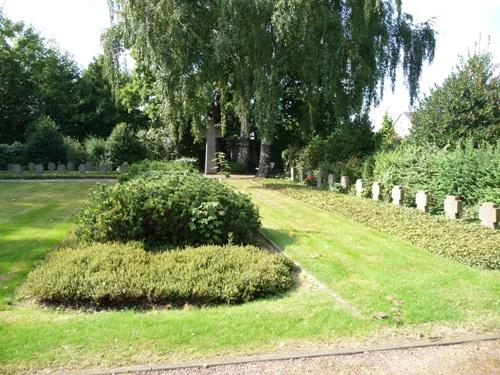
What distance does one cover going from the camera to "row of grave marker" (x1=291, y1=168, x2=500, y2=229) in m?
9.09

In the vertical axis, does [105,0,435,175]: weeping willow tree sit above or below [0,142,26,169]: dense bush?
above

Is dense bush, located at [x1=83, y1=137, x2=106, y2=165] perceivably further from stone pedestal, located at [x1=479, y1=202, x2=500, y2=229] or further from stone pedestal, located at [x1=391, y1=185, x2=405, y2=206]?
stone pedestal, located at [x1=479, y1=202, x2=500, y2=229]

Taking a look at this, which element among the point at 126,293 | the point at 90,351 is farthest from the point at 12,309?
the point at 90,351

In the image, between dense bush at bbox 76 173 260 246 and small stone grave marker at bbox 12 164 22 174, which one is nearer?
dense bush at bbox 76 173 260 246

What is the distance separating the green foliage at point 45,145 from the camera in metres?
23.7

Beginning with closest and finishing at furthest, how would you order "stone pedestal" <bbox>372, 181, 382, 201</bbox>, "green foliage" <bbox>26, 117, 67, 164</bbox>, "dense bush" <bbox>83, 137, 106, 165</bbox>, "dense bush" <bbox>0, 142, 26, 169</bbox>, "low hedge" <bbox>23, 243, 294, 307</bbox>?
"low hedge" <bbox>23, 243, 294, 307</bbox> < "stone pedestal" <bbox>372, 181, 382, 201</bbox> < "dense bush" <bbox>0, 142, 26, 169</bbox> < "green foliage" <bbox>26, 117, 67, 164</bbox> < "dense bush" <bbox>83, 137, 106, 165</bbox>

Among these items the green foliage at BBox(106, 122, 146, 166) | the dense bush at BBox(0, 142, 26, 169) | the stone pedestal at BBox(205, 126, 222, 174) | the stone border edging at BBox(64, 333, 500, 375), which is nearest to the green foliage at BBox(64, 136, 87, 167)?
the green foliage at BBox(106, 122, 146, 166)

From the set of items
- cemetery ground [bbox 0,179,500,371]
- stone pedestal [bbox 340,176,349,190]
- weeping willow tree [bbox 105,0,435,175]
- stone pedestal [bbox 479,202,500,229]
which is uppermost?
weeping willow tree [bbox 105,0,435,175]

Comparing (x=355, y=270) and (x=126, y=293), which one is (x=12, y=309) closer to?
(x=126, y=293)

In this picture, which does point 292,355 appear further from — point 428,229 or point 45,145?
point 45,145

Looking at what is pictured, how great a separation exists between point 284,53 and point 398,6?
489 cm

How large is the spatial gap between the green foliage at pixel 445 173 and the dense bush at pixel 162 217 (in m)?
6.21

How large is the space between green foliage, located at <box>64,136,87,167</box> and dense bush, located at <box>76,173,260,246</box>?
1858 centimetres

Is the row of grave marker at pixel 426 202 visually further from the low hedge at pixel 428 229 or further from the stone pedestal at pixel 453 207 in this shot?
the low hedge at pixel 428 229
